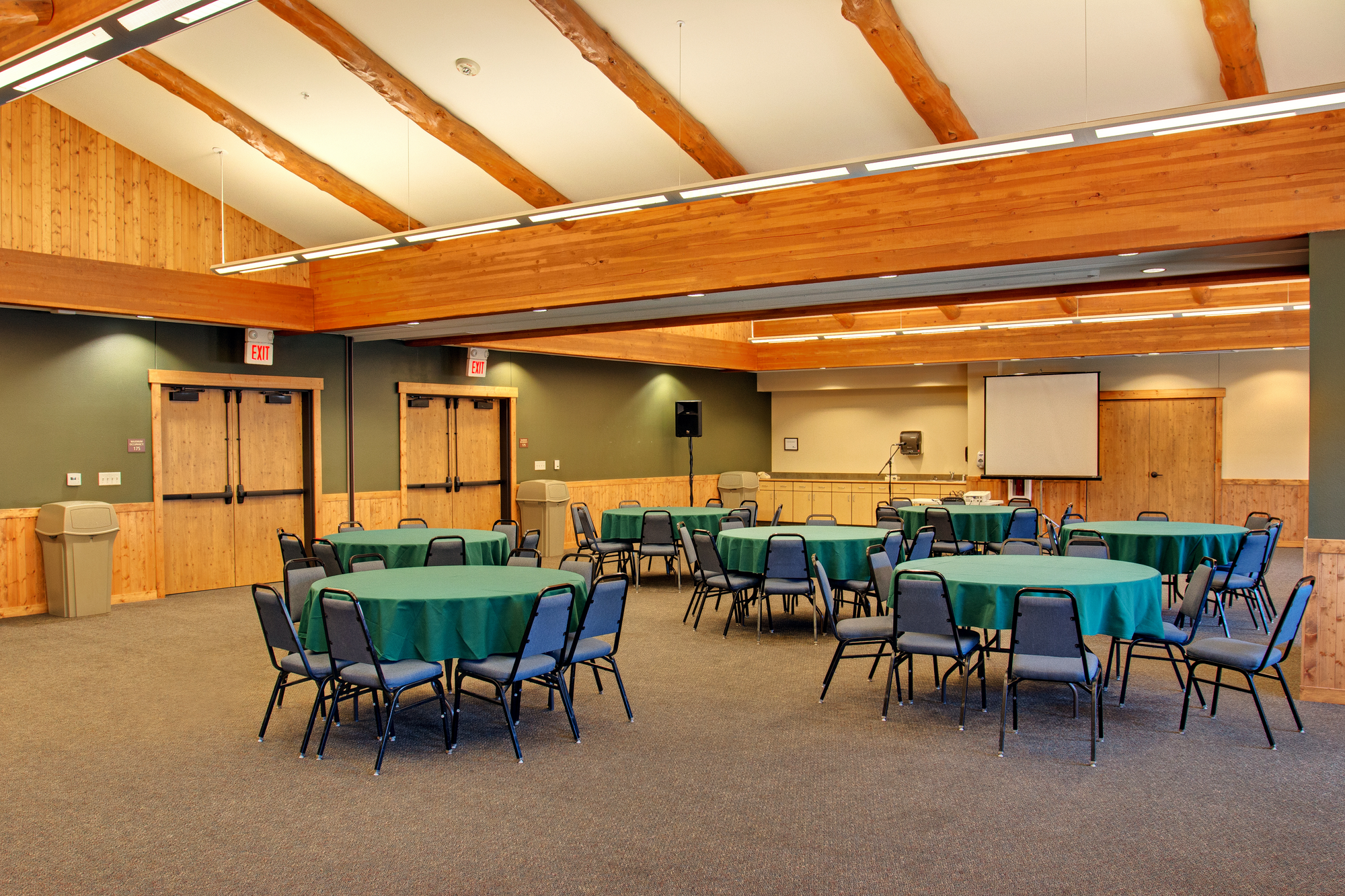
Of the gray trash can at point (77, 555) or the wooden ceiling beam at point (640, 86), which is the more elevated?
the wooden ceiling beam at point (640, 86)

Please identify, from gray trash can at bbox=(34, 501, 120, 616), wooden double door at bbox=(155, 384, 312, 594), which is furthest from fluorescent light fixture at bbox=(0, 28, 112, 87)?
wooden double door at bbox=(155, 384, 312, 594)

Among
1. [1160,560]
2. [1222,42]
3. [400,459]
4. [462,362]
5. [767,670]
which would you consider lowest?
[767,670]

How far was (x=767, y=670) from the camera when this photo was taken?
6348 mm

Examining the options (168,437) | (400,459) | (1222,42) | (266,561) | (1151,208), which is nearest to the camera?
(1222,42)

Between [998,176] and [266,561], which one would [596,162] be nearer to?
[998,176]

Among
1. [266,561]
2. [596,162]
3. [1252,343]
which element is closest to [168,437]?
[266,561]

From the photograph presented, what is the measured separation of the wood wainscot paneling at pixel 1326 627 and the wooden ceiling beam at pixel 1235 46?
284 centimetres

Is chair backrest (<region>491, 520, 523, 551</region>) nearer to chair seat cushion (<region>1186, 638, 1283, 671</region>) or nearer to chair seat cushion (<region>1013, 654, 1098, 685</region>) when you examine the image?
chair seat cushion (<region>1013, 654, 1098, 685</region>)

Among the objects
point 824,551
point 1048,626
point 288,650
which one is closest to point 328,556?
point 288,650

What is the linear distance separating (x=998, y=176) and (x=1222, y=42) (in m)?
1.50

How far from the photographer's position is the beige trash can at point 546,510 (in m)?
13.0

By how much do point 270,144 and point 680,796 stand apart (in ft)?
25.1

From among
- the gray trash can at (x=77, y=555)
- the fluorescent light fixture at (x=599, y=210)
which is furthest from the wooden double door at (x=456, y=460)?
the fluorescent light fixture at (x=599, y=210)

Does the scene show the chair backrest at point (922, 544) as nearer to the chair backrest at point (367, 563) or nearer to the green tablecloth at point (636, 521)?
the green tablecloth at point (636, 521)
